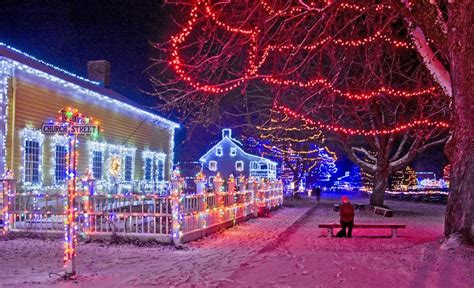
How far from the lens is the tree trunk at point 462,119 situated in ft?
40.7

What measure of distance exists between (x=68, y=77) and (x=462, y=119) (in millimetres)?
16035

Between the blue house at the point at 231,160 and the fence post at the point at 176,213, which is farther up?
the blue house at the point at 231,160

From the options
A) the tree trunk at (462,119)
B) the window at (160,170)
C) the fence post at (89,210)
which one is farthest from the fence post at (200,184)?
the window at (160,170)

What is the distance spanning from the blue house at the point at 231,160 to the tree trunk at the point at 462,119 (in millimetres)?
65047

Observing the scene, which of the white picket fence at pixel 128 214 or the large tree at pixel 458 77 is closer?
the large tree at pixel 458 77

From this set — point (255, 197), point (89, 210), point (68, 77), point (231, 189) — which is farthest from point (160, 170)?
point (89, 210)

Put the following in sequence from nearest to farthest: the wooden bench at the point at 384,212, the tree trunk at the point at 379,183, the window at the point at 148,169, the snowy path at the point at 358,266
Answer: the snowy path at the point at 358,266
the wooden bench at the point at 384,212
the window at the point at 148,169
the tree trunk at the point at 379,183

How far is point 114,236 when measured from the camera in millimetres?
14742

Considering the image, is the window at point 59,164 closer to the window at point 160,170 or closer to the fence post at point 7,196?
the fence post at point 7,196

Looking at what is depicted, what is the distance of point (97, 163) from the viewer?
26.5 m

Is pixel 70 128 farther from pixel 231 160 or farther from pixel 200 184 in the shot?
pixel 231 160

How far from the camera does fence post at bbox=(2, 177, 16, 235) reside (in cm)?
1596

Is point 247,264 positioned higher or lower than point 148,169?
lower

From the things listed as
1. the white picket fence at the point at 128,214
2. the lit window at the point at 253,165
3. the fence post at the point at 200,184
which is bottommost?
the white picket fence at the point at 128,214
